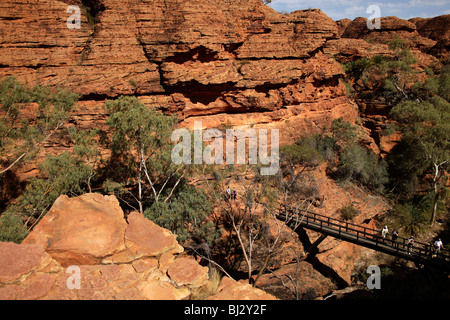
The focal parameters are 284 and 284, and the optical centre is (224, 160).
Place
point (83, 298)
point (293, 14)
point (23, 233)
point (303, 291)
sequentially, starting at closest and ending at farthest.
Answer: point (83, 298) → point (23, 233) → point (303, 291) → point (293, 14)

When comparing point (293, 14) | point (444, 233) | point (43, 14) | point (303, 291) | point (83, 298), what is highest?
point (293, 14)

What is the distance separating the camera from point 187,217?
13938 mm

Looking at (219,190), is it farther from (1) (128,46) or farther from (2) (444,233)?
(2) (444,233)

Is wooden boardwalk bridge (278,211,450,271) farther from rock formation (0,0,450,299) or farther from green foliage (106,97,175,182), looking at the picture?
green foliage (106,97,175,182)

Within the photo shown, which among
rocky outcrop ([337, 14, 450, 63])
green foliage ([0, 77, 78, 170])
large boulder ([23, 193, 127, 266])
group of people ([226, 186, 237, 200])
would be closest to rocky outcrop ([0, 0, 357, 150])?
green foliage ([0, 77, 78, 170])

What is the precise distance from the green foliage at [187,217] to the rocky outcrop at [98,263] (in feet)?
15.2

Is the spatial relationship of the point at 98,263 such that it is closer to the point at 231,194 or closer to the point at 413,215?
the point at 231,194

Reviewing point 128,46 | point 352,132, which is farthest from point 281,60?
point 128,46

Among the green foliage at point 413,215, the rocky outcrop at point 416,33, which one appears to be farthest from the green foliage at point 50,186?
the rocky outcrop at point 416,33

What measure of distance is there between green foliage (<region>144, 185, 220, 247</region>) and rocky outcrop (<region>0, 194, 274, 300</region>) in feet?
15.2

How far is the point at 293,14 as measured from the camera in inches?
934

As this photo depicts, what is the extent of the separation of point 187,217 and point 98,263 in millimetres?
6815

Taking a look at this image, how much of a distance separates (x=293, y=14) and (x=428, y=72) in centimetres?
1577

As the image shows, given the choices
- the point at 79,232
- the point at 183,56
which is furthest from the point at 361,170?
the point at 79,232
